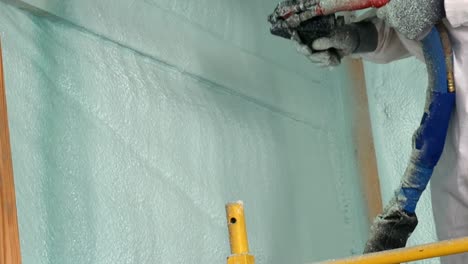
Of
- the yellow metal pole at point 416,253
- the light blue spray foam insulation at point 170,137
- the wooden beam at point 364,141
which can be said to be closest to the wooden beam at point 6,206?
the light blue spray foam insulation at point 170,137

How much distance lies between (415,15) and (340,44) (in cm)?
22

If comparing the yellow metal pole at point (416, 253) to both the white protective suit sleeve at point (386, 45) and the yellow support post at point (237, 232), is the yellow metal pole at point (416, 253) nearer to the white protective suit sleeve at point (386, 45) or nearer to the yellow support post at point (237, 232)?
the yellow support post at point (237, 232)

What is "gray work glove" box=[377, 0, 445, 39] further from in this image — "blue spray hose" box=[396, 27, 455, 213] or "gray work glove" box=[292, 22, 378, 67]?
"gray work glove" box=[292, 22, 378, 67]

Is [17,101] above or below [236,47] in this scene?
below

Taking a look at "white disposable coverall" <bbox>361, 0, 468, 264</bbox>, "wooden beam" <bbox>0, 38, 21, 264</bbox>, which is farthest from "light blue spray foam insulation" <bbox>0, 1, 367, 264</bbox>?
"white disposable coverall" <bbox>361, 0, 468, 264</bbox>

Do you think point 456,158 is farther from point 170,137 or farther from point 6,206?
point 6,206

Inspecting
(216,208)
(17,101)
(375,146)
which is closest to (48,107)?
(17,101)

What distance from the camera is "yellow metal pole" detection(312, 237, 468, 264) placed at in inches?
44.5

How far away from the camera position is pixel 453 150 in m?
1.55

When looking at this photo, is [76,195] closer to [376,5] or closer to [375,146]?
[376,5]

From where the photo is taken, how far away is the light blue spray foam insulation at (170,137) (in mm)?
1329

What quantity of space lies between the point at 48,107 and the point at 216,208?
18.3 inches

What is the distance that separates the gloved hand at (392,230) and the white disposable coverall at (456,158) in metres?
0.08

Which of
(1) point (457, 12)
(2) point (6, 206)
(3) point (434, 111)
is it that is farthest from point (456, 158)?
(2) point (6, 206)
